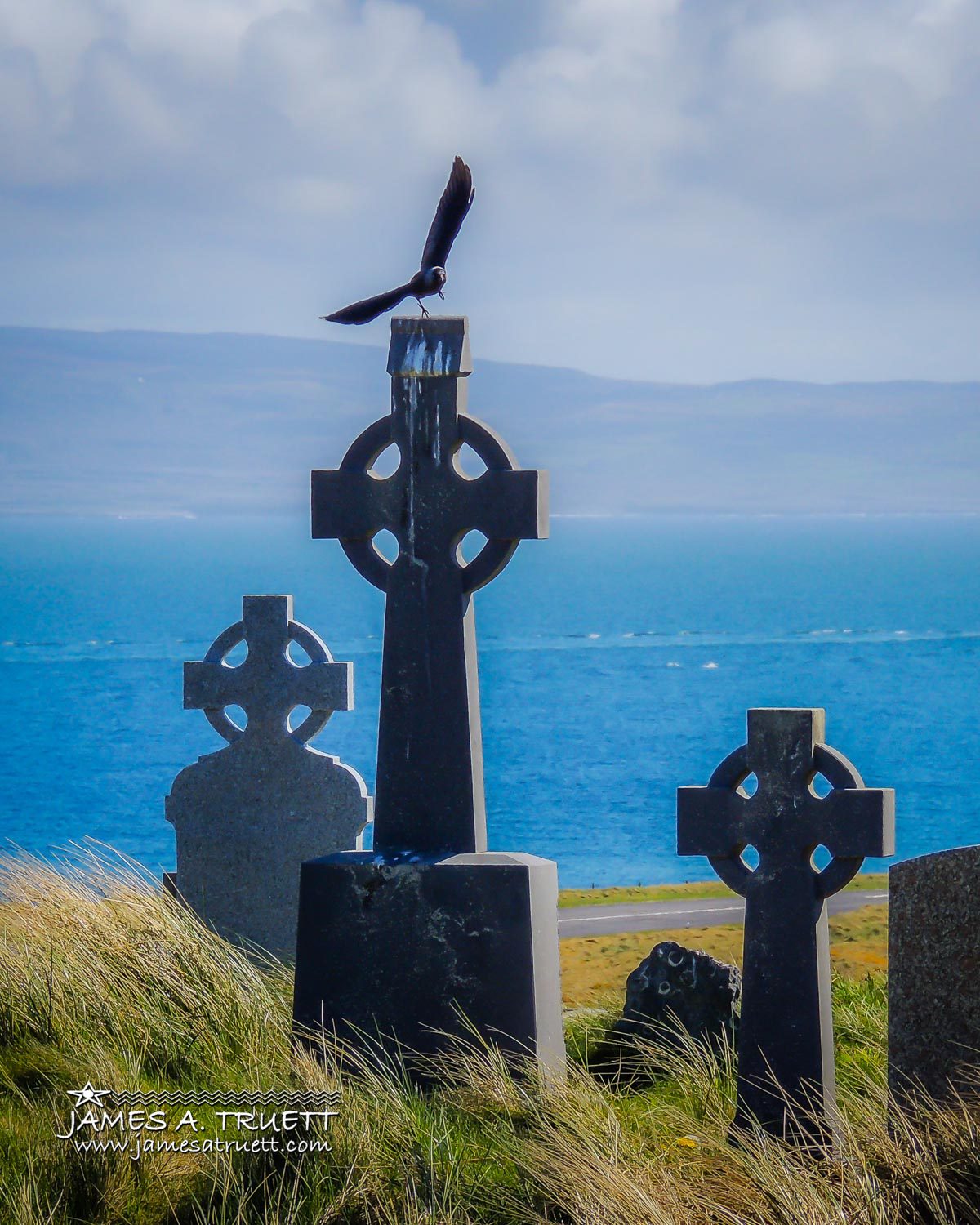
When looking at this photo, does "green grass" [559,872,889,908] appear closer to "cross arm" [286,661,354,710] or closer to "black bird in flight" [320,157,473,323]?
"cross arm" [286,661,354,710]

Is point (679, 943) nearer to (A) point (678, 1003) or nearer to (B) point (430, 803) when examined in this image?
(A) point (678, 1003)

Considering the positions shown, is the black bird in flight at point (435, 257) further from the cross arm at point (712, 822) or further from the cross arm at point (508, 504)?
the cross arm at point (712, 822)

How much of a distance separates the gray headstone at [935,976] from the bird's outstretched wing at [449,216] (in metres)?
3.44

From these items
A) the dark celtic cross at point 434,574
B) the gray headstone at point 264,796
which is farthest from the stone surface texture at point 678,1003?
the gray headstone at point 264,796

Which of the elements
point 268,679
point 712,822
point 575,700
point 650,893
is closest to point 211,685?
point 268,679

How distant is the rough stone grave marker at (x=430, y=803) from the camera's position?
7.19 metres

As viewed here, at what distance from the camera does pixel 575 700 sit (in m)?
76.4

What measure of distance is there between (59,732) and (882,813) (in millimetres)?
54399

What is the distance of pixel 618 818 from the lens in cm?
4247

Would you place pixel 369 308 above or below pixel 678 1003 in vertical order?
above

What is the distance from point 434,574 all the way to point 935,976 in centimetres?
285

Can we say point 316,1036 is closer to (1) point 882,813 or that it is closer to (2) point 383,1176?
(2) point 383,1176

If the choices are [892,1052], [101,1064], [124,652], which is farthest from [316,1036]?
[124,652]

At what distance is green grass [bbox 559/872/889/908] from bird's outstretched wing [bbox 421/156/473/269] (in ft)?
31.7
